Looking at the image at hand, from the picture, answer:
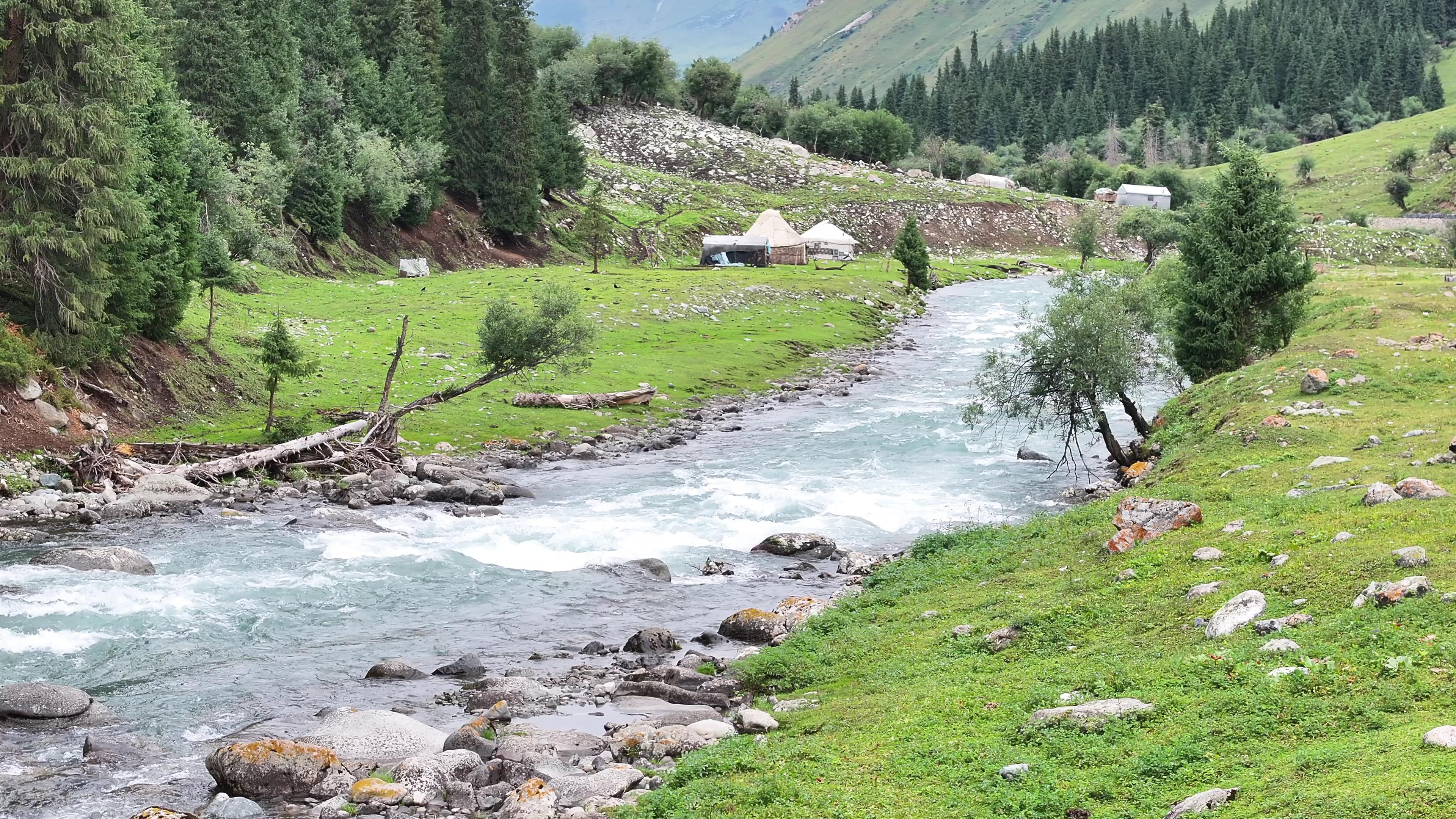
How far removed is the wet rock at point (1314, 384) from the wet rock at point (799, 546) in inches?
594

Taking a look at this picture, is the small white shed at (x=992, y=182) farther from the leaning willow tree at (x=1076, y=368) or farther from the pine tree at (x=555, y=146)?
the leaning willow tree at (x=1076, y=368)

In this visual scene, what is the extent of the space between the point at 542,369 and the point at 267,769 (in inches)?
1608

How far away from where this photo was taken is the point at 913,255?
104375 millimetres

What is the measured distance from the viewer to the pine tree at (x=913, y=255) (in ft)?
342

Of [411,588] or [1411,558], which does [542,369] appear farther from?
[1411,558]

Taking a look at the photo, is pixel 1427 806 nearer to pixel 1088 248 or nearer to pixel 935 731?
pixel 935 731

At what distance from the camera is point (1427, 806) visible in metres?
9.71

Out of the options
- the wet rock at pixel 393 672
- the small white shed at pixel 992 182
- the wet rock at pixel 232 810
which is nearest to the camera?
the wet rock at pixel 232 810

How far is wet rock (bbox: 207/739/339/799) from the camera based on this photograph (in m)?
16.2

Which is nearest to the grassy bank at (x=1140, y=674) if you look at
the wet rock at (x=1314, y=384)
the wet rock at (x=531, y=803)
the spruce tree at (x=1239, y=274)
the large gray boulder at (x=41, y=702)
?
the wet rock at (x=531, y=803)

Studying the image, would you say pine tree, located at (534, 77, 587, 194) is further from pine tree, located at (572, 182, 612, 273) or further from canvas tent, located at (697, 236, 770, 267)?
canvas tent, located at (697, 236, 770, 267)

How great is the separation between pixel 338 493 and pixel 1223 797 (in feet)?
102

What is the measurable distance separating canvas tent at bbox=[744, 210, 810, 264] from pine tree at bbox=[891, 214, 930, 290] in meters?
11.9

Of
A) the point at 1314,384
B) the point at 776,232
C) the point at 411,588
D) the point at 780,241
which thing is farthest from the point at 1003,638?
the point at 776,232
